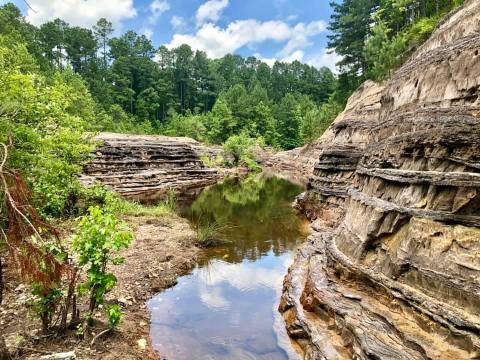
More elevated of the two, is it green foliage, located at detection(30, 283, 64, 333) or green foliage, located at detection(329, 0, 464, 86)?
green foliage, located at detection(329, 0, 464, 86)

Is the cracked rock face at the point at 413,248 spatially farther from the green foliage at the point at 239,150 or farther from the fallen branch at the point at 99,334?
the green foliage at the point at 239,150

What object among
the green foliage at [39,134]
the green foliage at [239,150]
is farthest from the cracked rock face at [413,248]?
the green foliage at [239,150]

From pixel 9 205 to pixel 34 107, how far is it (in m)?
8.35

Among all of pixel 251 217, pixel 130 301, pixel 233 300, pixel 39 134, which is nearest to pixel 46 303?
pixel 130 301

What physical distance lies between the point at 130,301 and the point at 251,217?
13933mm

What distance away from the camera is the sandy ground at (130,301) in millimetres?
6824

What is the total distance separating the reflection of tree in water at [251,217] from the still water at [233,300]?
57mm

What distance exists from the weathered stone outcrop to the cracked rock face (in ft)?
67.4

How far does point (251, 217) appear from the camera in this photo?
23719 mm

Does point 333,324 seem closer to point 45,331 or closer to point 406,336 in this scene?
point 406,336

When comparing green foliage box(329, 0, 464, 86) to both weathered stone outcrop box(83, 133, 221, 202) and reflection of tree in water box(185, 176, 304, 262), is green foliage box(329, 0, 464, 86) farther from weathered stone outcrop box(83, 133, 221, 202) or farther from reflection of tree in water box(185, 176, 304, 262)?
weathered stone outcrop box(83, 133, 221, 202)

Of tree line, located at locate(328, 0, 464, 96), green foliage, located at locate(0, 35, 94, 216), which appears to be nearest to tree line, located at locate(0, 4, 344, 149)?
tree line, located at locate(328, 0, 464, 96)

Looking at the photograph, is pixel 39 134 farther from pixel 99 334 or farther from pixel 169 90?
pixel 169 90

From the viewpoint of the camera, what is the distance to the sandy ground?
6.82 m
